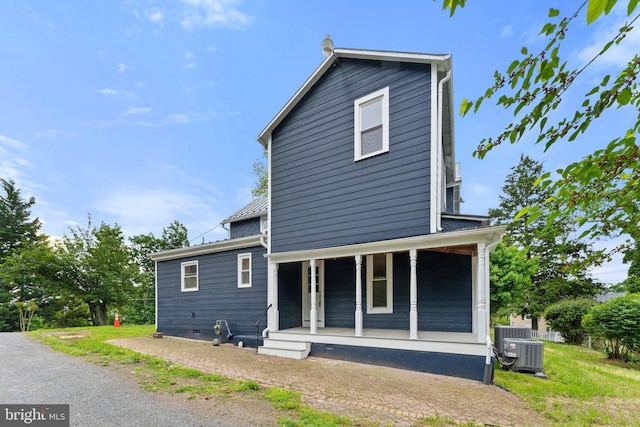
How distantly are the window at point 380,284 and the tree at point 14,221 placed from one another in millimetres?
31251

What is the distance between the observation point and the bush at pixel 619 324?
30.1ft

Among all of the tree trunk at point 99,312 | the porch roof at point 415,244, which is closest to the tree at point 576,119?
the porch roof at point 415,244

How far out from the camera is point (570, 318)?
13.4 meters

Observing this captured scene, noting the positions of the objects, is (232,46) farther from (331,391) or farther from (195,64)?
(331,391)

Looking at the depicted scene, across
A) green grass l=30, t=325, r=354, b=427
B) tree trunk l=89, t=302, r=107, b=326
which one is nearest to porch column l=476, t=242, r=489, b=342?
green grass l=30, t=325, r=354, b=427

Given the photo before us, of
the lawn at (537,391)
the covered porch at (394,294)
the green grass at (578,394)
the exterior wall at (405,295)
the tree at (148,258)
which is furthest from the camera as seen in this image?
the tree at (148,258)

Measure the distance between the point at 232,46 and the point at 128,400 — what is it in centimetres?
1572

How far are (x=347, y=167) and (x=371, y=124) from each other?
1228 mm

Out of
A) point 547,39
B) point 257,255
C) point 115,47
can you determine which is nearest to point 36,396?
point 257,255

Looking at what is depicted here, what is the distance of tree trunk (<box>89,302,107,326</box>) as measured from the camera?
20.8 meters

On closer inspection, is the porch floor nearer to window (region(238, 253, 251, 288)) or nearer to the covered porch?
the covered porch

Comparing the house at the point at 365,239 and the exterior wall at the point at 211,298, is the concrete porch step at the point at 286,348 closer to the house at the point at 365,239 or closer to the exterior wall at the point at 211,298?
the house at the point at 365,239

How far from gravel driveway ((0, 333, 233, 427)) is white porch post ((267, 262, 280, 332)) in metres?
3.72

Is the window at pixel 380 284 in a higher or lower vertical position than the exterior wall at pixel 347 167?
lower
